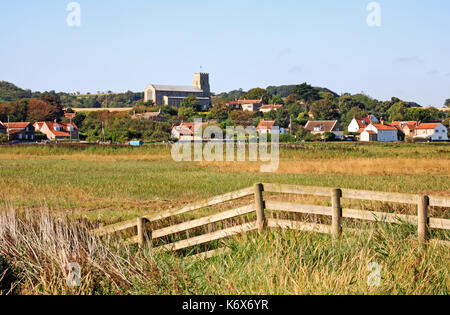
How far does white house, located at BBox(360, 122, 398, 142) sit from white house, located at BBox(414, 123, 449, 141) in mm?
6834

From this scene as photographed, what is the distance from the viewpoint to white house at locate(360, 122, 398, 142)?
103 meters

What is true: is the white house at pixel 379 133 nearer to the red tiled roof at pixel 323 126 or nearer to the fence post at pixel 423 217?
the red tiled roof at pixel 323 126

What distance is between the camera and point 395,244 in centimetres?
872

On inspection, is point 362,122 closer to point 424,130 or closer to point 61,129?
point 424,130

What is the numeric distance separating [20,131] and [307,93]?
10640cm

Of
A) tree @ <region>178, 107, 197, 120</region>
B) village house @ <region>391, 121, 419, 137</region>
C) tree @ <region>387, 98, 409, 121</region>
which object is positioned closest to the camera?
village house @ <region>391, 121, 419, 137</region>

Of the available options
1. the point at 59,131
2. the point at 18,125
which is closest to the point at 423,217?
the point at 18,125

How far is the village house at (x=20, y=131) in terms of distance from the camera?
10281 centimetres

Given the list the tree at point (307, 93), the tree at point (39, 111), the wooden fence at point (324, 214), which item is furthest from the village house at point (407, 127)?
the wooden fence at point (324, 214)

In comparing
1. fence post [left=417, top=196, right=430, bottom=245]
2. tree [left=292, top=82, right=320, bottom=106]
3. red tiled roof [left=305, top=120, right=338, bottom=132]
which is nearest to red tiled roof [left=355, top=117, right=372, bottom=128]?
red tiled roof [left=305, top=120, right=338, bottom=132]

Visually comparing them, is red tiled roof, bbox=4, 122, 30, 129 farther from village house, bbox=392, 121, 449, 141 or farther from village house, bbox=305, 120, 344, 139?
village house, bbox=392, 121, 449, 141
